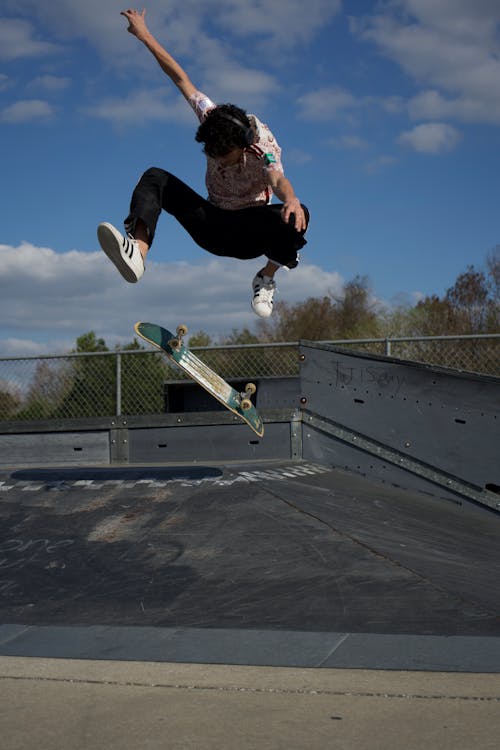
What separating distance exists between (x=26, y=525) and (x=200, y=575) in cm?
198

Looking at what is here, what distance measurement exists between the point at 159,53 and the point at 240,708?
4.32m

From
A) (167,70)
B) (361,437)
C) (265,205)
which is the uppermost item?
(167,70)

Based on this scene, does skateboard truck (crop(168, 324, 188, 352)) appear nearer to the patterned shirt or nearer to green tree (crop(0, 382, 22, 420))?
the patterned shirt

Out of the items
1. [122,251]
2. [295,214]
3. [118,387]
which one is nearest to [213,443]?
[118,387]

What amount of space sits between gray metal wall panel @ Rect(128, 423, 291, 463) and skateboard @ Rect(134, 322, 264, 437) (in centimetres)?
168

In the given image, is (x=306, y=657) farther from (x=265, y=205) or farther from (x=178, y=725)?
(x=265, y=205)

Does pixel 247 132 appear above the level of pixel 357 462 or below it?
above

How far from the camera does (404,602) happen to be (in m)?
4.04

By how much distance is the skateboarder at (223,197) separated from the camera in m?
4.87

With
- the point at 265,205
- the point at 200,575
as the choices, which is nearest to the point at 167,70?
the point at 265,205

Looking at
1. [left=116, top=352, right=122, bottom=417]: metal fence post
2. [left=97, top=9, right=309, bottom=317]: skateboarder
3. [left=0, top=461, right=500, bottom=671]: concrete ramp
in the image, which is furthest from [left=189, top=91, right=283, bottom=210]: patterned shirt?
[left=116, top=352, right=122, bottom=417]: metal fence post

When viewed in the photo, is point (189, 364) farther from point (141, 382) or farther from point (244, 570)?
point (141, 382)

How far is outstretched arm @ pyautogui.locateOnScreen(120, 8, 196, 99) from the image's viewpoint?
5145mm

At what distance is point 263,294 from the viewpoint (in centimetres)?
568
